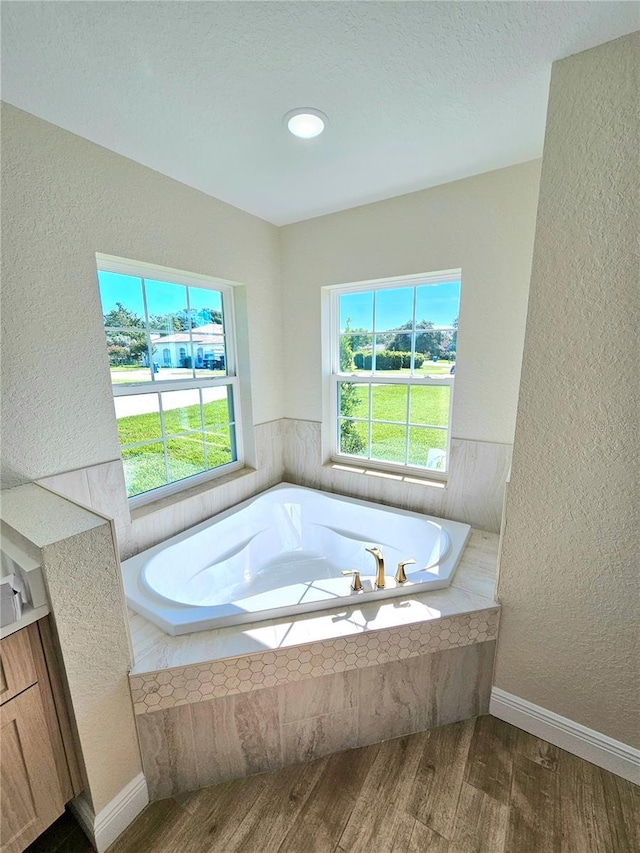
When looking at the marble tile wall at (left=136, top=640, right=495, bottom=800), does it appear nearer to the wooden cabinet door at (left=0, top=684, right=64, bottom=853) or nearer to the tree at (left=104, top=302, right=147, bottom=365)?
the wooden cabinet door at (left=0, top=684, right=64, bottom=853)

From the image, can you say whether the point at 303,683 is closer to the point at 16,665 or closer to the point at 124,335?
the point at 16,665

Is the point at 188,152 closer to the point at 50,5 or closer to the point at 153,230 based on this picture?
the point at 153,230

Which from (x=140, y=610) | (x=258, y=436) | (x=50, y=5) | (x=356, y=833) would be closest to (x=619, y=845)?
(x=356, y=833)

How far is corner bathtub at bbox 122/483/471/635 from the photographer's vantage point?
145cm

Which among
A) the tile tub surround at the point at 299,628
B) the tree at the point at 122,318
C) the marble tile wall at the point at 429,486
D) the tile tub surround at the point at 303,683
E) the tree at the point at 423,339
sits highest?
the tree at the point at 122,318

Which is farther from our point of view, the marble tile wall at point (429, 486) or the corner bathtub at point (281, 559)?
the marble tile wall at point (429, 486)

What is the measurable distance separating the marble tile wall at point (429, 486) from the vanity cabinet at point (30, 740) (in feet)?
6.04

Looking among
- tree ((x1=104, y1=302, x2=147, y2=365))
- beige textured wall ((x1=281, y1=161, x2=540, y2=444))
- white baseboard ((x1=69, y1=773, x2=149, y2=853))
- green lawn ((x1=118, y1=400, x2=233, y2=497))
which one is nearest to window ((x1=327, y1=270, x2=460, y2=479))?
beige textured wall ((x1=281, y1=161, x2=540, y2=444))

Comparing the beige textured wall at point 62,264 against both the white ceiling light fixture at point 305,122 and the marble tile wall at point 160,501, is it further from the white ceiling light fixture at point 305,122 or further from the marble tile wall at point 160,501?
the white ceiling light fixture at point 305,122

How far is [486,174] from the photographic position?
1.81m

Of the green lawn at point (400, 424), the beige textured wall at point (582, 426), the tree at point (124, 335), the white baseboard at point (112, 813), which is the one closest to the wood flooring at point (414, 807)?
the white baseboard at point (112, 813)

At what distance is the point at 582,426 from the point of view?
48.3 inches

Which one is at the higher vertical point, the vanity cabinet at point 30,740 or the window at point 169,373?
the window at point 169,373

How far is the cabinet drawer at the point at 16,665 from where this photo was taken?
0.94m
